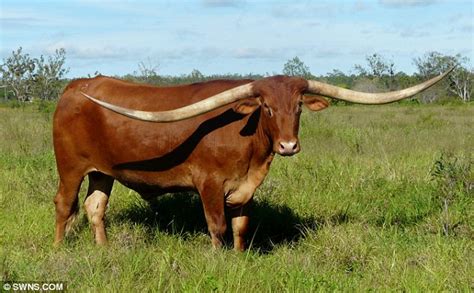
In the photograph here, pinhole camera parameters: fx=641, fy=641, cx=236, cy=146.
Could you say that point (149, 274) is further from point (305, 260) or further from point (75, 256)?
point (305, 260)

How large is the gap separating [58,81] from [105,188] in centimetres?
4215

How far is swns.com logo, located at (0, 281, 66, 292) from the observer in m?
3.53

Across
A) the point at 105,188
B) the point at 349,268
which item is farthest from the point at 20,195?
the point at 349,268

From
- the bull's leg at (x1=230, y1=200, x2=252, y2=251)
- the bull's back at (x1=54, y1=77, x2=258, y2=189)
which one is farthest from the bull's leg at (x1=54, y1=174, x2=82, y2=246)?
the bull's leg at (x1=230, y1=200, x2=252, y2=251)

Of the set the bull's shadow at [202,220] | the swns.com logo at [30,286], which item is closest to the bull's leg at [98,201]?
the bull's shadow at [202,220]

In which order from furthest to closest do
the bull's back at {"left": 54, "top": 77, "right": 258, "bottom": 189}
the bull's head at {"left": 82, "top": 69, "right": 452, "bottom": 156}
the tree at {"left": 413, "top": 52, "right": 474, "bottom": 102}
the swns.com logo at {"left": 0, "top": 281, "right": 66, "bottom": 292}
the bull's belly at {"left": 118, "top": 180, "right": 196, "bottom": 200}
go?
1. the tree at {"left": 413, "top": 52, "right": 474, "bottom": 102}
2. the bull's belly at {"left": 118, "top": 180, "right": 196, "bottom": 200}
3. the bull's back at {"left": 54, "top": 77, "right": 258, "bottom": 189}
4. the bull's head at {"left": 82, "top": 69, "right": 452, "bottom": 156}
5. the swns.com logo at {"left": 0, "top": 281, "right": 66, "bottom": 292}

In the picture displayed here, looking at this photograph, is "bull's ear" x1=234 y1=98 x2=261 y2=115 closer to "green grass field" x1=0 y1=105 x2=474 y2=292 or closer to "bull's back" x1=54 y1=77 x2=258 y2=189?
"bull's back" x1=54 y1=77 x2=258 y2=189

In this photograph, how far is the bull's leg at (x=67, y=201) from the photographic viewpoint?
5.84m

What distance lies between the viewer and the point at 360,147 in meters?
10.9

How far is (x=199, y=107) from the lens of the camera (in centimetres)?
500

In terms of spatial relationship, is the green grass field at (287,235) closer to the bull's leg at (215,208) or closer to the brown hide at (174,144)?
the bull's leg at (215,208)

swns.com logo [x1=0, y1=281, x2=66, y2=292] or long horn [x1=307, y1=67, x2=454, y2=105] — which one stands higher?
long horn [x1=307, y1=67, x2=454, y2=105]

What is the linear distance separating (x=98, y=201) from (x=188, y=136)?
1343 millimetres

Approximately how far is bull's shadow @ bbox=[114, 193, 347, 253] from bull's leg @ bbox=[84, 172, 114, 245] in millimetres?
311
